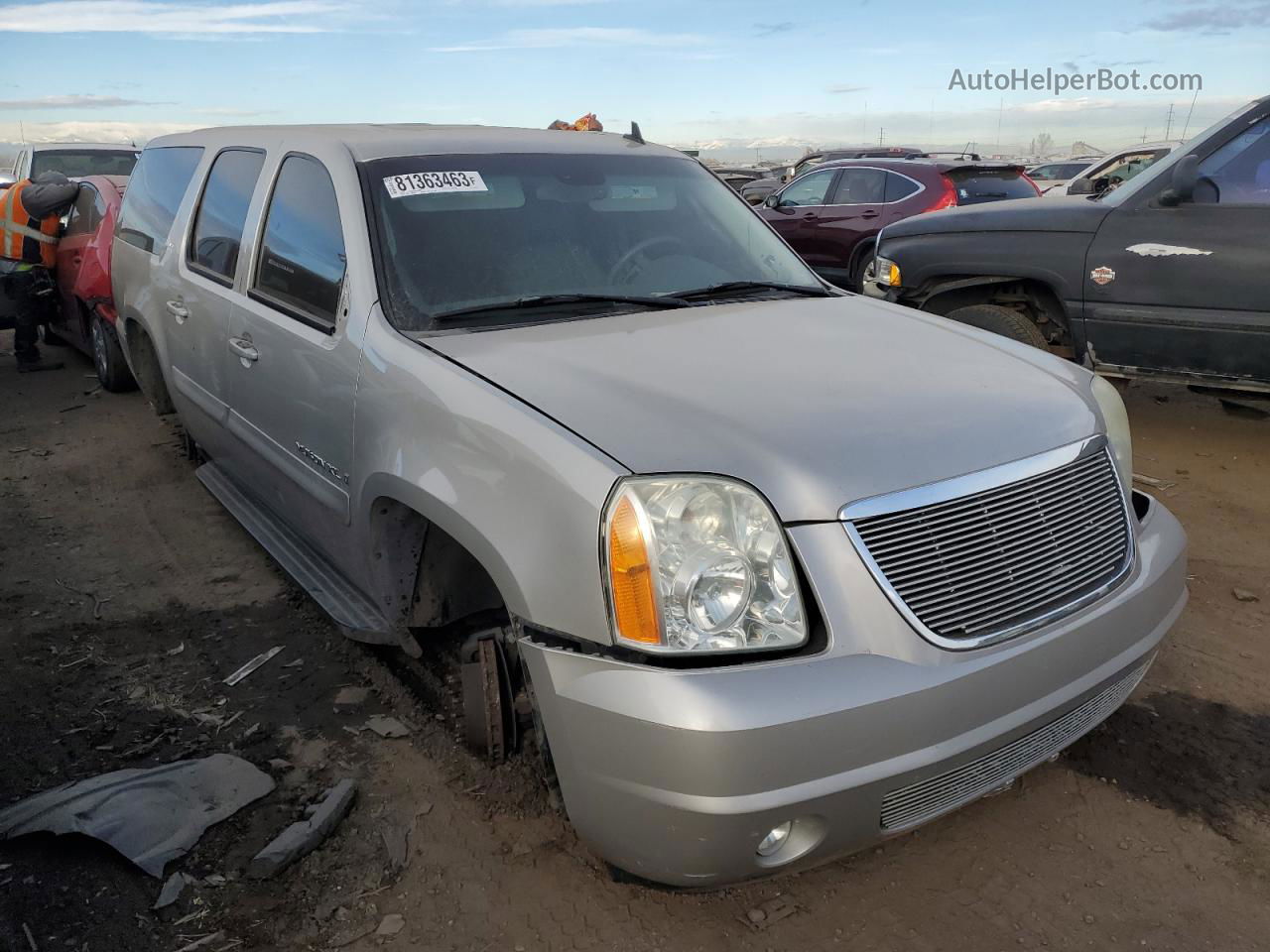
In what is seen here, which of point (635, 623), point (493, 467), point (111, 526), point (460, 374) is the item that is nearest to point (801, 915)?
point (635, 623)

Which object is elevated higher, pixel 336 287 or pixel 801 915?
pixel 336 287

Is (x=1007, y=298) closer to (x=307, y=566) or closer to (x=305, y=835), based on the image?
(x=307, y=566)

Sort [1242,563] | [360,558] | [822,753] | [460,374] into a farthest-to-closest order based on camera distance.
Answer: [1242,563], [360,558], [460,374], [822,753]

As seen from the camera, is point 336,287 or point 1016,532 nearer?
point 1016,532

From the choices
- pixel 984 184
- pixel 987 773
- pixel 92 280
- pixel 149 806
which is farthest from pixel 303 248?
pixel 984 184

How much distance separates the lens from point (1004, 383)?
8.14ft

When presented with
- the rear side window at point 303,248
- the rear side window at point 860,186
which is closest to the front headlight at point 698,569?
the rear side window at point 303,248

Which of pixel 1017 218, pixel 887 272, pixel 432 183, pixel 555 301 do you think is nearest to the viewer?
pixel 555 301

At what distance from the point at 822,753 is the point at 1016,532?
2.29ft

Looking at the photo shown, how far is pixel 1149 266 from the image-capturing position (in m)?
4.93

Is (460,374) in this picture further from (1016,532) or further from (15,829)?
(15,829)

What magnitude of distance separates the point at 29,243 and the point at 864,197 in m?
8.19

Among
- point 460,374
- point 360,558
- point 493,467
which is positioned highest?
point 460,374

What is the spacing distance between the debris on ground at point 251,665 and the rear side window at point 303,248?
1.19 meters
